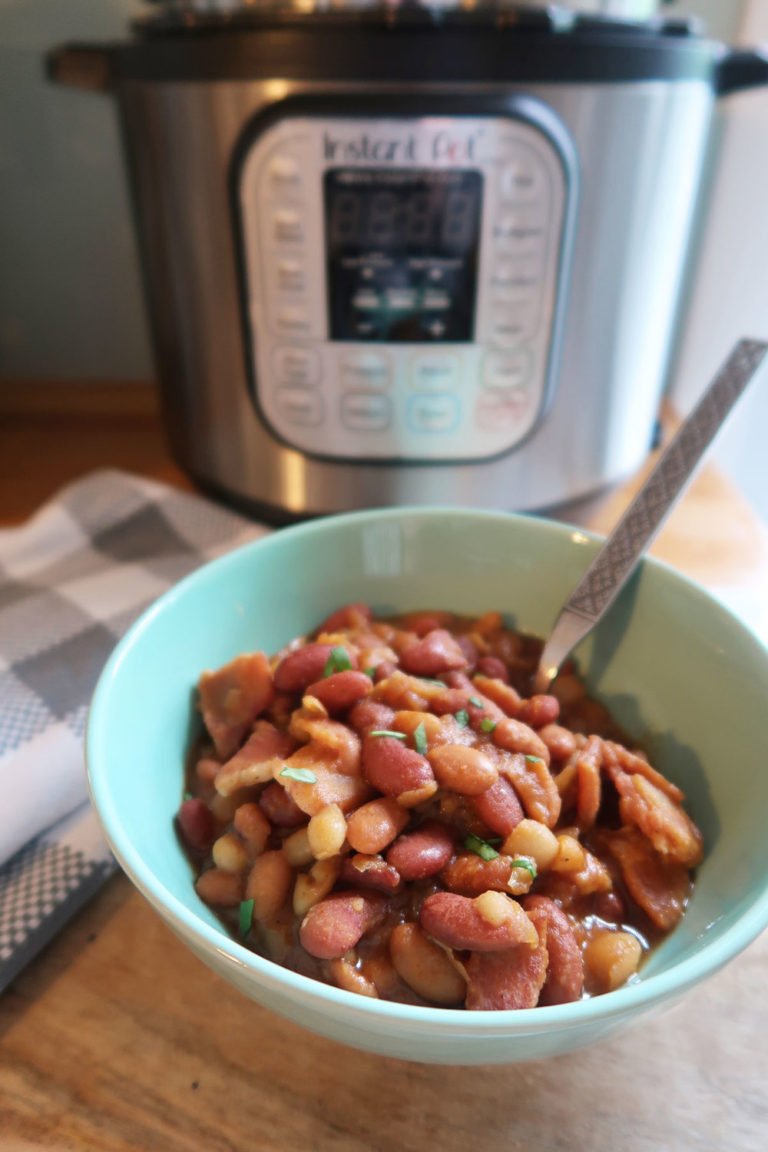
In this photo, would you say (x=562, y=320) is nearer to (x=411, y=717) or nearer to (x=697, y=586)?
(x=697, y=586)

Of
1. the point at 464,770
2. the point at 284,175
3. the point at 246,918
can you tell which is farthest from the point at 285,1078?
the point at 284,175

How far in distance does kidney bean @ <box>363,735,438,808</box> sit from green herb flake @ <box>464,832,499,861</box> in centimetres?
4

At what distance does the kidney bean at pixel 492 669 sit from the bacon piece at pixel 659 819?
0.12 metres

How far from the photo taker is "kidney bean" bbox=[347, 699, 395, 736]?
1.68 ft

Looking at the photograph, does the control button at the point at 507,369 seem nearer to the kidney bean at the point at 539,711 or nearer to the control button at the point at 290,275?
the control button at the point at 290,275

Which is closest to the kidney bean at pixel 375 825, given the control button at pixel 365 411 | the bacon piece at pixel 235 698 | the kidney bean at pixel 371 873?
the kidney bean at pixel 371 873

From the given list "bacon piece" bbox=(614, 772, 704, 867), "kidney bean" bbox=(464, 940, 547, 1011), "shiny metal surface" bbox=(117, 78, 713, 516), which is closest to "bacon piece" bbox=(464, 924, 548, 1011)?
"kidney bean" bbox=(464, 940, 547, 1011)

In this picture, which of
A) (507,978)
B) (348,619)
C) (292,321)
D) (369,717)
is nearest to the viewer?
(507,978)

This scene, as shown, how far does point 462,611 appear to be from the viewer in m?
0.68

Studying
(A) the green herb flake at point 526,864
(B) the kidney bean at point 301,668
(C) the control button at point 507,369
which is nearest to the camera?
(A) the green herb flake at point 526,864

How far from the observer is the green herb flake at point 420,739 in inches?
19.5

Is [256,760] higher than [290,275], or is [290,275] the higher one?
[290,275]

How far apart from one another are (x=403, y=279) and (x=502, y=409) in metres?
0.15

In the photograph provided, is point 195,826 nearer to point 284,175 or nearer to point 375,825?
point 375,825
